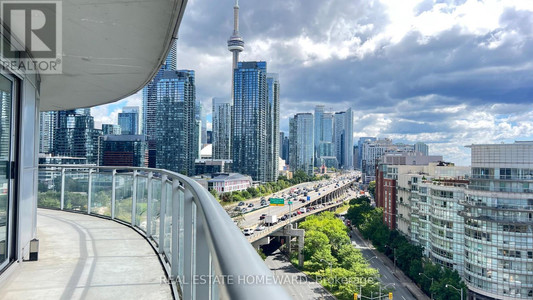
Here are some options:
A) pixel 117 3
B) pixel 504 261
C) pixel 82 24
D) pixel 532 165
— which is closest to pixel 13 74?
pixel 82 24

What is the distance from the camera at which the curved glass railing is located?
1.91ft

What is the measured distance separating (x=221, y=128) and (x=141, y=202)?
312ft

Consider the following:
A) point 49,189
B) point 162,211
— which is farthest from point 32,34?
point 49,189

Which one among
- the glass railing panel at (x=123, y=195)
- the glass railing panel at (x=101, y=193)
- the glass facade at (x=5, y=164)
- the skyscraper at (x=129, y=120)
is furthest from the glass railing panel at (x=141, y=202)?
the skyscraper at (x=129, y=120)

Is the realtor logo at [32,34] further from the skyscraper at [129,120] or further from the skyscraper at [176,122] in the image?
the skyscraper at [129,120]

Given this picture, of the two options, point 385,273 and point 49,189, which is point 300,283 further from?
point 49,189

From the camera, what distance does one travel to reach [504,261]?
18.5 metres

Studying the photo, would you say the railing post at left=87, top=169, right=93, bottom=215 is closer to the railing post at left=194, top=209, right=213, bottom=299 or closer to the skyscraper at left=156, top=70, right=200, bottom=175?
the railing post at left=194, top=209, right=213, bottom=299

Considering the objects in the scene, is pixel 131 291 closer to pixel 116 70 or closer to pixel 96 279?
pixel 96 279

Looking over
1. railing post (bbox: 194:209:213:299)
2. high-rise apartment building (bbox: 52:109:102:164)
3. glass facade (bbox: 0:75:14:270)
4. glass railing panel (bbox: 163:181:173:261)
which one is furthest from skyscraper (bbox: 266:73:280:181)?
railing post (bbox: 194:209:213:299)

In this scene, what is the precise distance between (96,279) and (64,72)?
2477 millimetres

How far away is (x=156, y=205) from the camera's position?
13.5 feet

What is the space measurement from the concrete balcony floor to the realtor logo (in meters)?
1.96

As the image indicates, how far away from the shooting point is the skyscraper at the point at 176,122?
232 feet
